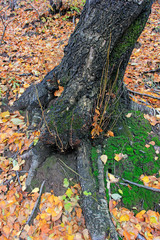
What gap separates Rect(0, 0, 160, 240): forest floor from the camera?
1.71 m

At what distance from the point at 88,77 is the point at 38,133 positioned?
4.50 ft

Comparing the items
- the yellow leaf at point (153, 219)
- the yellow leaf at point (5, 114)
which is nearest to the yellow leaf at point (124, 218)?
the yellow leaf at point (153, 219)

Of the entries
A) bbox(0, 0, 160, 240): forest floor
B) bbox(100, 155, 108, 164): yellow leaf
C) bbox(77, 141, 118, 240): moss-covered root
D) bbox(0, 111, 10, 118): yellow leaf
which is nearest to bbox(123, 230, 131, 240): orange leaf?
bbox(0, 0, 160, 240): forest floor

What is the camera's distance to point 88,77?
1.91 meters

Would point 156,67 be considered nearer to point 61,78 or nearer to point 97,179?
point 61,78

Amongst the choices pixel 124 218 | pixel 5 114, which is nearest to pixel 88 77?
pixel 124 218

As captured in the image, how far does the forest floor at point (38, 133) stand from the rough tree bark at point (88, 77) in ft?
0.68

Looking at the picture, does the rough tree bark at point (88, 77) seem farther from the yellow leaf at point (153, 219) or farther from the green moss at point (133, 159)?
the yellow leaf at point (153, 219)

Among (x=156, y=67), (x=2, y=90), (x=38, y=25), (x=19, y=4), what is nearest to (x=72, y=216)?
(x=2, y=90)

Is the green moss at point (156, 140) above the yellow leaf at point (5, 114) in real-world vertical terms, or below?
above

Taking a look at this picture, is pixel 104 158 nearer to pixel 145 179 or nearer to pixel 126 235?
pixel 145 179

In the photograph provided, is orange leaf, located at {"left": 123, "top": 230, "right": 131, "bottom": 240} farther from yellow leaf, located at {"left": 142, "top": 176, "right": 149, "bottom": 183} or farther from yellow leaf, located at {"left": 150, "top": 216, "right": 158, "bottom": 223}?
yellow leaf, located at {"left": 142, "top": 176, "right": 149, "bottom": 183}

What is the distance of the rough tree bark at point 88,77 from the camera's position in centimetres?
160

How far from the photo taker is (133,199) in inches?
71.2
